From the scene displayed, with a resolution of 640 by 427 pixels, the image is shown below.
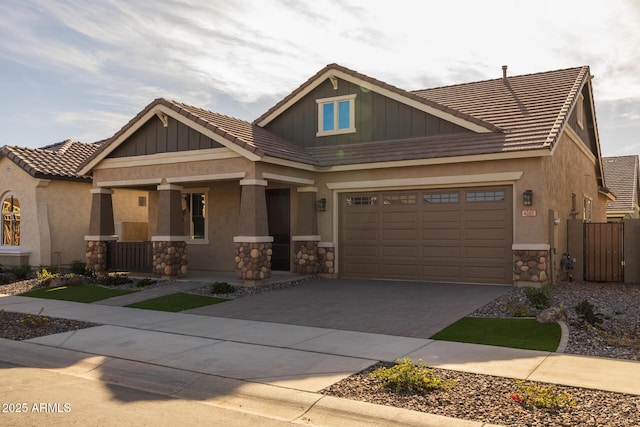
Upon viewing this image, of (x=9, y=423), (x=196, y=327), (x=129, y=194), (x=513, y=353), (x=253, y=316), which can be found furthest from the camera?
(x=129, y=194)

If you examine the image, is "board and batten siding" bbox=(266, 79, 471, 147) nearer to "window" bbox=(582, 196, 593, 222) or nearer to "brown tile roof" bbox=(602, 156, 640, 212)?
"window" bbox=(582, 196, 593, 222)

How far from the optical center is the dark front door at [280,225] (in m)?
18.1

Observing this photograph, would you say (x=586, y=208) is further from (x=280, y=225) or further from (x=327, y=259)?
(x=280, y=225)

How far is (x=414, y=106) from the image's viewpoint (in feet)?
55.7

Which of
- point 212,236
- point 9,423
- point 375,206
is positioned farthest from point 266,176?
point 9,423

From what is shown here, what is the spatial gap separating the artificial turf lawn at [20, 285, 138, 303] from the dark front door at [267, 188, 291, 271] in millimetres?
4991

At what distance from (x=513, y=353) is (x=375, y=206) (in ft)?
29.8

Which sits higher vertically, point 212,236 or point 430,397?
point 212,236

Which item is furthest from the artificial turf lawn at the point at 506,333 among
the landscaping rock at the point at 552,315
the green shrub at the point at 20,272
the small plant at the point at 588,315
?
the green shrub at the point at 20,272

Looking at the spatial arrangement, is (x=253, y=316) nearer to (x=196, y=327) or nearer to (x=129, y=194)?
(x=196, y=327)

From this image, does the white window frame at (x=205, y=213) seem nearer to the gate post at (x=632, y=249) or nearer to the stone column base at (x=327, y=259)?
the stone column base at (x=327, y=259)

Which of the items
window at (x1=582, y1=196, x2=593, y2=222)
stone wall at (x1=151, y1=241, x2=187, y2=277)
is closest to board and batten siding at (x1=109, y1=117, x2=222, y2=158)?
stone wall at (x1=151, y1=241, x2=187, y2=277)

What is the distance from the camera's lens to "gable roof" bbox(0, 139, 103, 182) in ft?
65.6

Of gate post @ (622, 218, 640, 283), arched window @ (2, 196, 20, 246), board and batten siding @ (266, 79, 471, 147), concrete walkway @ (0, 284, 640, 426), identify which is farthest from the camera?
arched window @ (2, 196, 20, 246)
